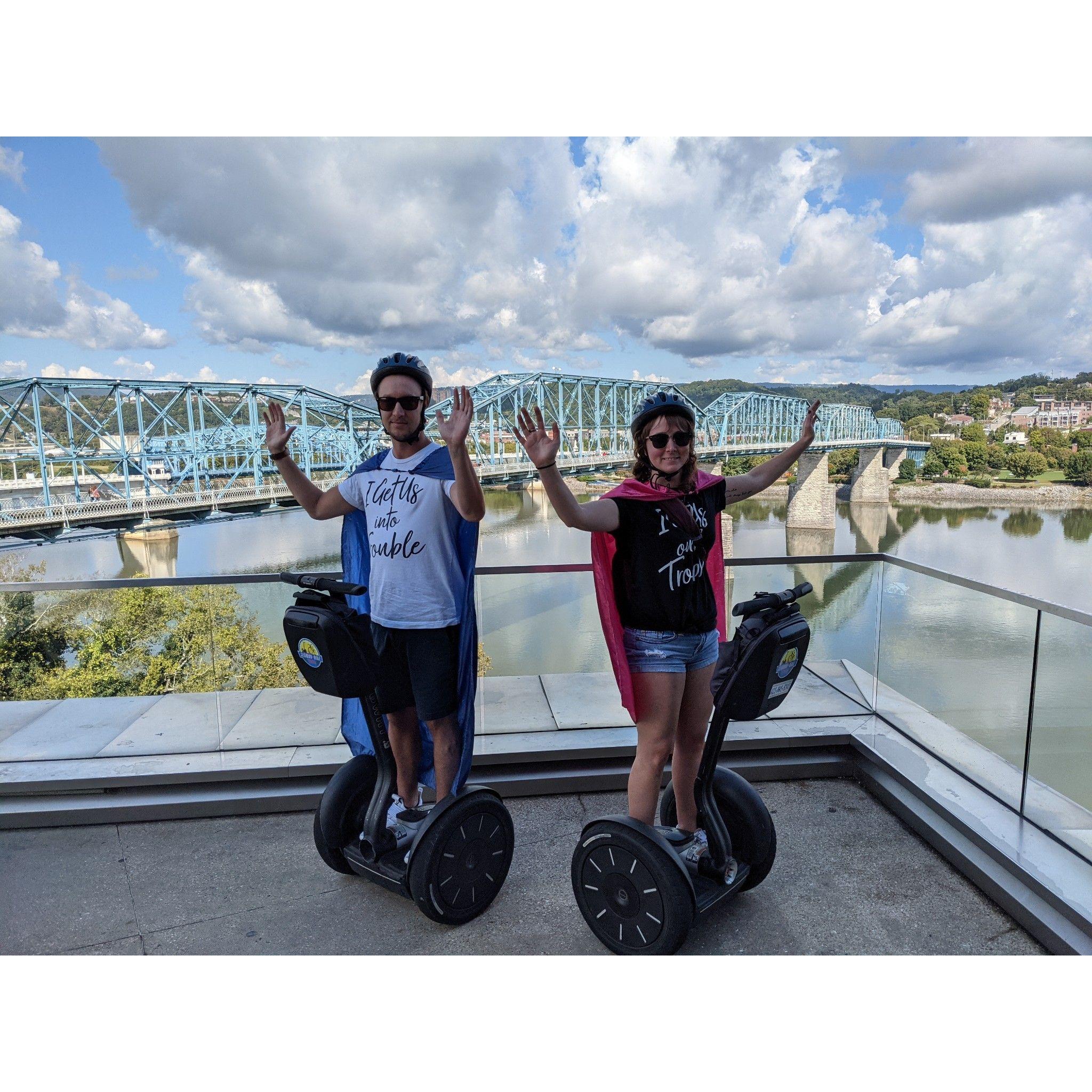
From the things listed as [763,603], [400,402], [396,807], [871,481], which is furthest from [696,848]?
[871,481]

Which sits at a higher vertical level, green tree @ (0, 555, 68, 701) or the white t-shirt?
the white t-shirt

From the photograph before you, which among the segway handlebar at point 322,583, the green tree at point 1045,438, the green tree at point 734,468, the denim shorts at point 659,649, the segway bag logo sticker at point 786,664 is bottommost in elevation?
the segway bag logo sticker at point 786,664

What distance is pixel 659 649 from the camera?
172cm

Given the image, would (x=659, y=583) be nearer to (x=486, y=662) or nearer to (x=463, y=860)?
(x=463, y=860)

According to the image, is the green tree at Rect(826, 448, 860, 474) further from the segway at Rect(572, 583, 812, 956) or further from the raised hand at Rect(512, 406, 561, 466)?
the raised hand at Rect(512, 406, 561, 466)

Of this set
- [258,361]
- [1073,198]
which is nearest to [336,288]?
[258,361]

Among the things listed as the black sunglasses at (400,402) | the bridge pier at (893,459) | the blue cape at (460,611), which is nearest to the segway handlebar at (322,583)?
the blue cape at (460,611)

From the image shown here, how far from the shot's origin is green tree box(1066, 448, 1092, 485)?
125 feet

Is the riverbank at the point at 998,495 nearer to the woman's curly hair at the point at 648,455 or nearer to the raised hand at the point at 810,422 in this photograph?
the raised hand at the point at 810,422

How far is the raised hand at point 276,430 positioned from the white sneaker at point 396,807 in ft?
3.29

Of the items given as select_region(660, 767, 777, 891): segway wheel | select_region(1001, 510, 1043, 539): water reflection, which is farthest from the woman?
select_region(1001, 510, 1043, 539): water reflection

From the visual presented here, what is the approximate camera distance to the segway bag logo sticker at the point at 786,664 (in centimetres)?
180

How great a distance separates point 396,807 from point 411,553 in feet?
2.51

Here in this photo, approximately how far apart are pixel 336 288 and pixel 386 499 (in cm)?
5048
